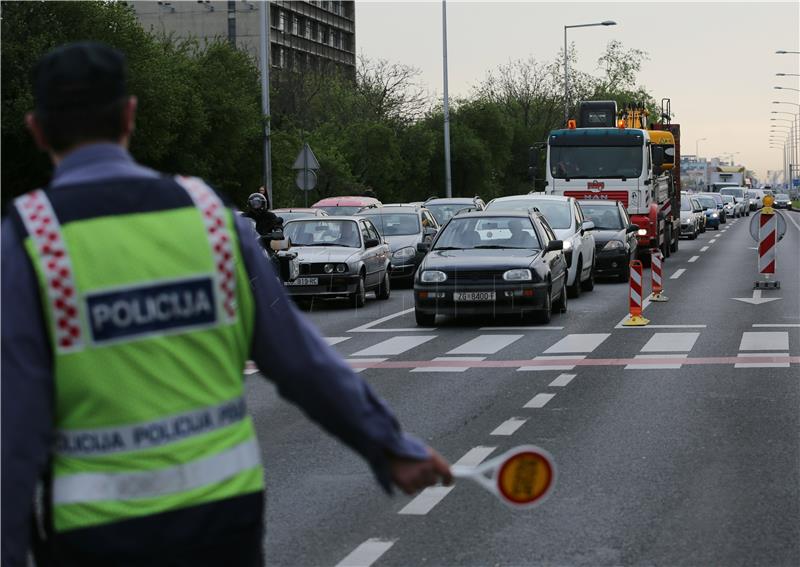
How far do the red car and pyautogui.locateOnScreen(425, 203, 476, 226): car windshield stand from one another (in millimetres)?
1801

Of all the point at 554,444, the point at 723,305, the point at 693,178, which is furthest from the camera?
the point at 693,178

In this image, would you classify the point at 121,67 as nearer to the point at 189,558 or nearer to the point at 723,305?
the point at 189,558

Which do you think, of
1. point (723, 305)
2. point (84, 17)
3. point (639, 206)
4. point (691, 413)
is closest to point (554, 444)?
point (691, 413)

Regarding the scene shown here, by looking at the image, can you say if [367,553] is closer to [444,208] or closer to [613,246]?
[613,246]

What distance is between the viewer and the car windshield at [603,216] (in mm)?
28344

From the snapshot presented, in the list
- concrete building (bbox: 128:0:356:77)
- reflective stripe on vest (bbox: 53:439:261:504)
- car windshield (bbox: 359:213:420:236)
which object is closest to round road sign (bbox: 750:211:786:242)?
car windshield (bbox: 359:213:420:236)

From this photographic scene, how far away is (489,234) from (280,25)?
102875mm

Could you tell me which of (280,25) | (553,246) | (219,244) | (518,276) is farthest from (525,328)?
(280,25)

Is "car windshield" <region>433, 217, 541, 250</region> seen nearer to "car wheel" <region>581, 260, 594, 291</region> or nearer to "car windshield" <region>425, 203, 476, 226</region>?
"car wheel" <region>581, 260, 594, 291</region>

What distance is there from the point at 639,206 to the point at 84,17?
1669cm

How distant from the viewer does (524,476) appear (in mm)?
3090

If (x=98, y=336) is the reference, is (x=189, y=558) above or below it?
below

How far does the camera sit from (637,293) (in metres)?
19.0

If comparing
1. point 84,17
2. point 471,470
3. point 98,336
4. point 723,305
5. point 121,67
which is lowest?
point 723,305
